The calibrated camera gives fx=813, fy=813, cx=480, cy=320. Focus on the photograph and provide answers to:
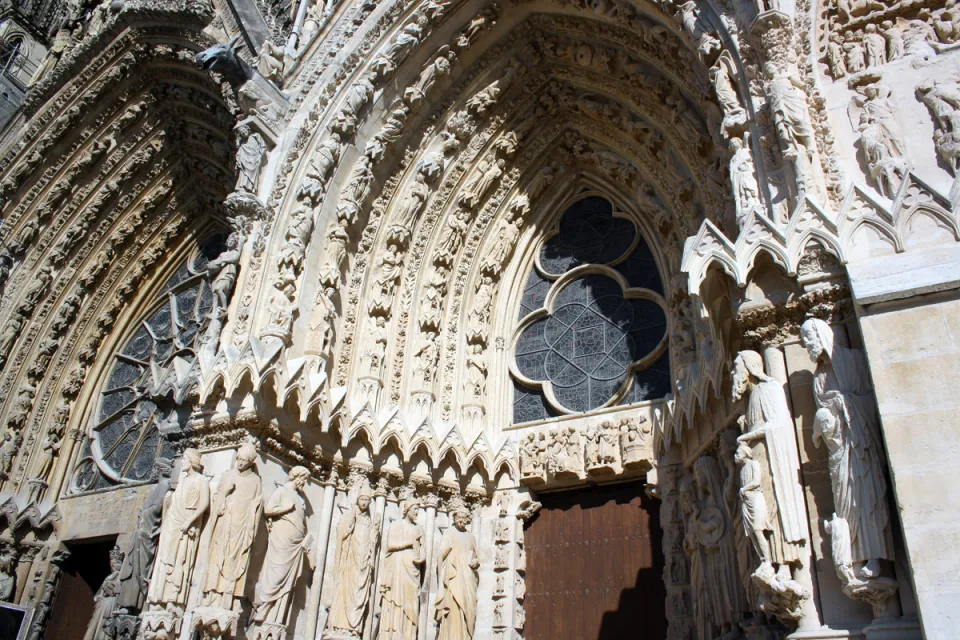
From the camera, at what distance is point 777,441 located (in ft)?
15.2

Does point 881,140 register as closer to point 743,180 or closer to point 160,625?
point 743,180

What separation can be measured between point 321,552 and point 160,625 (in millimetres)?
1376

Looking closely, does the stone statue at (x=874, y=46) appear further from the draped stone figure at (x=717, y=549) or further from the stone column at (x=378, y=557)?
the stone column at (x=378, y=557)

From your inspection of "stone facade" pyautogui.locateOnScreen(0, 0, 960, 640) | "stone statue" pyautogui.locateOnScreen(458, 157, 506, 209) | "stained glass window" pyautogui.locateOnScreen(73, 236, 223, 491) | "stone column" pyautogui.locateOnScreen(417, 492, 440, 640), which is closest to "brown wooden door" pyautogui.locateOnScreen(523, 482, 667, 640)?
"stone facade" pyautogui.locateOnScreen(0, 0, 960, 640)

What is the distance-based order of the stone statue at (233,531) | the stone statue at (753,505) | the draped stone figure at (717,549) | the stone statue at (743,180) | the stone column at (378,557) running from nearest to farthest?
1. the stone statue at (753,505)
2. the stone statue at (743,180)
3. the draped stone figure at (717,549)
4. the stone statue at (233,531)
5. the stone column at (378,557)

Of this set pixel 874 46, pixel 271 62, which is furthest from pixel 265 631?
pixel 874 46

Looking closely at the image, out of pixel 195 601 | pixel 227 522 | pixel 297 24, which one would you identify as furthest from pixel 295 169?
pixel 195 601

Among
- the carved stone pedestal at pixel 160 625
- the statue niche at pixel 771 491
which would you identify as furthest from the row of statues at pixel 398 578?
the statue niche at pixel 771 491

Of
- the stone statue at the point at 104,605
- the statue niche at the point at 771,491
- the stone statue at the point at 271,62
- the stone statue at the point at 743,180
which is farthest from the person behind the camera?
the stone statue at the point at 271,62

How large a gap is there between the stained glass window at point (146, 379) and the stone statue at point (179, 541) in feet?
9.52

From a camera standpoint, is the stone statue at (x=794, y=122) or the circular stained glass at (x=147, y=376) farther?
the circular stained glass at (x=147, y=376)

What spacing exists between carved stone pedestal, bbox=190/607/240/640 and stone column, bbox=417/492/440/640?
1673mm

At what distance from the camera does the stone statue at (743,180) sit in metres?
5.32

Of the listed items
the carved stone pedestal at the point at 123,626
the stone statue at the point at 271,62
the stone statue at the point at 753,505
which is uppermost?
the stone statue at the point at 271,62
